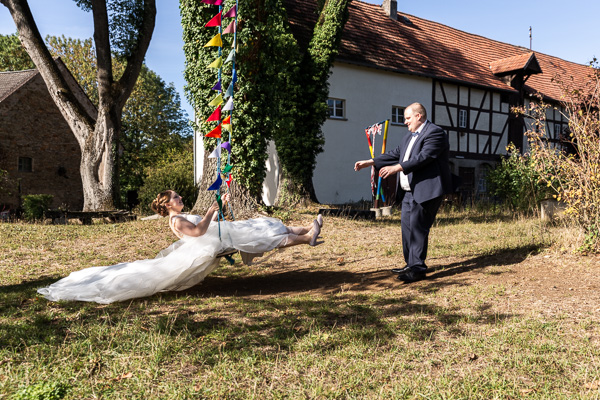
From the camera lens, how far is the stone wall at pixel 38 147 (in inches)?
830

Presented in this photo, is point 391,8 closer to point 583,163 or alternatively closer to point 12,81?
point 12,81

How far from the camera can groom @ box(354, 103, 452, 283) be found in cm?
561

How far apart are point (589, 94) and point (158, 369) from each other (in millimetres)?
6528

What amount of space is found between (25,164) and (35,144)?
101 cm

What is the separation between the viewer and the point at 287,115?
14.1m

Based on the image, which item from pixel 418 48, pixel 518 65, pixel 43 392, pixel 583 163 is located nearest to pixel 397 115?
pixel 418 48

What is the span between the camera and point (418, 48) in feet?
74.8

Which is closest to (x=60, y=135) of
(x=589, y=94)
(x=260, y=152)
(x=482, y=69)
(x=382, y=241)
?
(x=260, y=152)

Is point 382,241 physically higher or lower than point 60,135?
lower

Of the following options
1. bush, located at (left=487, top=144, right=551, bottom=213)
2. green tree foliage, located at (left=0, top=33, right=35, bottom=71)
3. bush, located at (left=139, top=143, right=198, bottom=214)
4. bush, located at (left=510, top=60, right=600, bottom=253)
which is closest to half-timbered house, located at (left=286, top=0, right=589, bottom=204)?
bush, located at (left=487, top=144, right=551, bottom=213)

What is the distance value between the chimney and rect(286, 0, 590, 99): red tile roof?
0.66 ft

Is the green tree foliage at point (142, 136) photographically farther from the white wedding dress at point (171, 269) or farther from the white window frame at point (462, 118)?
the white wedding dress at point (171, 269)

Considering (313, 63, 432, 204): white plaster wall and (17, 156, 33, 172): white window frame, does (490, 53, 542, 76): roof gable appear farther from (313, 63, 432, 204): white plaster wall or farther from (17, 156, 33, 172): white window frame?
(17, 156, 33, 172): white window frame

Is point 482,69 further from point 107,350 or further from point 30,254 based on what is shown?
point 107,350
